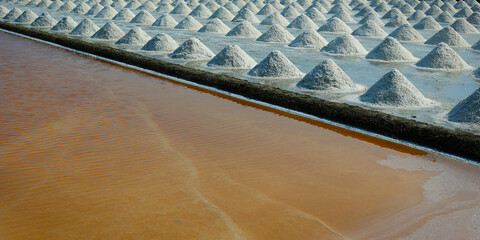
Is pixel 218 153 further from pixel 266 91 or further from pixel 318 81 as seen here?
pixel 318 81

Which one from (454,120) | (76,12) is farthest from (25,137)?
(76,12)

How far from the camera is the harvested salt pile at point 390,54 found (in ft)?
29.9

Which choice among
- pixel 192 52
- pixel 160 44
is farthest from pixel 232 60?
pixel 160 44

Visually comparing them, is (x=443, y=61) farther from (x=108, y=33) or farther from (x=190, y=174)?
(x=108, y=33)

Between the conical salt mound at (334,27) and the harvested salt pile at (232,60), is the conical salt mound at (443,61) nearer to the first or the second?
the harvested salt pile at (232,60)

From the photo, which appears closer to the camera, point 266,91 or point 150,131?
point 150,131

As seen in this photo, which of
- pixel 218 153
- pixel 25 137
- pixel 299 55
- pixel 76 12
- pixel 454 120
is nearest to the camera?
pixel 218 153

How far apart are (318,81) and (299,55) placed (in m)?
3.18

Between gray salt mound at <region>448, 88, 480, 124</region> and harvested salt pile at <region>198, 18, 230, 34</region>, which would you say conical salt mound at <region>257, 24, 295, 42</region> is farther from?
gray salt mound at <region>448, 88, 480, 124</region>

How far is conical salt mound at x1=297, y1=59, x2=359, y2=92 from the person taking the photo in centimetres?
655

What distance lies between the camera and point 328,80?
657cm

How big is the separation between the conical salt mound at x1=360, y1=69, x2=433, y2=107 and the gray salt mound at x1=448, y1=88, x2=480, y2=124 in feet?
1.97

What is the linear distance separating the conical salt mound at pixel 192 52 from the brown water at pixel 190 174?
9.71 feet

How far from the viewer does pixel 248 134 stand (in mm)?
4871
